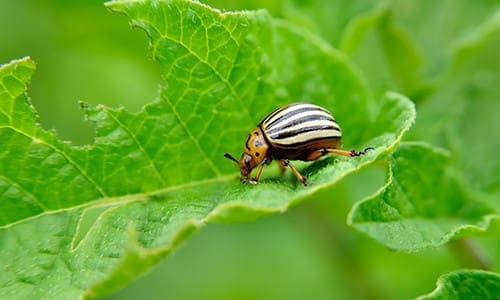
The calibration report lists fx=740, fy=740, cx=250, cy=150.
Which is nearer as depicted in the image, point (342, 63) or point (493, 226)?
point (493, 226)

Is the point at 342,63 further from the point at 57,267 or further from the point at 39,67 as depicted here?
the point at 39,67

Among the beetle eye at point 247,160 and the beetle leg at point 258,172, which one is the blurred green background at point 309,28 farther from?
the beetle eye at point 247,160

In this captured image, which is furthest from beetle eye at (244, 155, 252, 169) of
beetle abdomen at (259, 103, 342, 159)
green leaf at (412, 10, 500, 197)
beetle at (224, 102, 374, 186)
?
green leaf at (412, 10, 500, 197)

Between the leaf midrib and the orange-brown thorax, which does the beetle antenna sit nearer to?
the orange-brown thorax

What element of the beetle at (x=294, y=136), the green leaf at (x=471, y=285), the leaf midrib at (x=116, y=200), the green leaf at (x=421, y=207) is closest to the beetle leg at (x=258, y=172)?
the beetle at (x=294, y=136)

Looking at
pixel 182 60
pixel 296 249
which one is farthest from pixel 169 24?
pixel 296 249

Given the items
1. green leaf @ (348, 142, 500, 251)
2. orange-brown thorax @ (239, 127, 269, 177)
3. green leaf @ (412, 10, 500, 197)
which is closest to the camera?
green leaf @ (348, 142, 500, 251)

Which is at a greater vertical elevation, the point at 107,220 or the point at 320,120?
the point at 320,120
